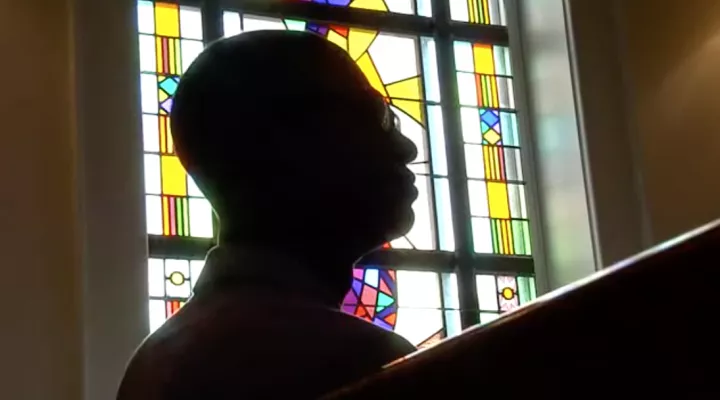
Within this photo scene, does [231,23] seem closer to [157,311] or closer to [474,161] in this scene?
[474,161]

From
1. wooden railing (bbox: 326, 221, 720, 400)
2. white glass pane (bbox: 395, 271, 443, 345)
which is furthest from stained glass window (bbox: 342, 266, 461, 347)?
wooden railing (bbox: 326, 221, 720, 400)

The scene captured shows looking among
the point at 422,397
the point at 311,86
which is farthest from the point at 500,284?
the point at 422,397

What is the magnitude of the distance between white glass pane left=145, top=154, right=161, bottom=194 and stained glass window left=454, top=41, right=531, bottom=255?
947mm

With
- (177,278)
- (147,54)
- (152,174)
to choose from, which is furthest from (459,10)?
(177,278)

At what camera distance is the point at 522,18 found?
429 centimetres

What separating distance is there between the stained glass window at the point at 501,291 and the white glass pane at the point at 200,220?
2.61 feet

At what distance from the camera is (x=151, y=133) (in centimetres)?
361

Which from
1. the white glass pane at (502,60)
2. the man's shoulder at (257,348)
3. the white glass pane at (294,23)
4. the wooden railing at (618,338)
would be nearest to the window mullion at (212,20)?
the white glass pane at (294,23)

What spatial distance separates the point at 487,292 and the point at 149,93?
107 cm

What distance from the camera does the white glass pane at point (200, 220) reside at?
3.60m

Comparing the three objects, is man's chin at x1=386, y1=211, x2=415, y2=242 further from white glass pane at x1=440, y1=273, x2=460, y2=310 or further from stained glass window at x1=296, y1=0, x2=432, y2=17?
stained glass window at x1=296, y1=0, x2=432, y2=17

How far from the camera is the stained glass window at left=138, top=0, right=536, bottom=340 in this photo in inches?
142

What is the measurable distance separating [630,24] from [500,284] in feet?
2.69

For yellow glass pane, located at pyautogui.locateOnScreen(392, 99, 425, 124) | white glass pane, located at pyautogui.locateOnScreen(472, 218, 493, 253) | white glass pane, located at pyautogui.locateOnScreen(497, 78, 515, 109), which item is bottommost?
white glass pane, located at pyautogui.locateOnScreen(472, 218, 493, 253)
